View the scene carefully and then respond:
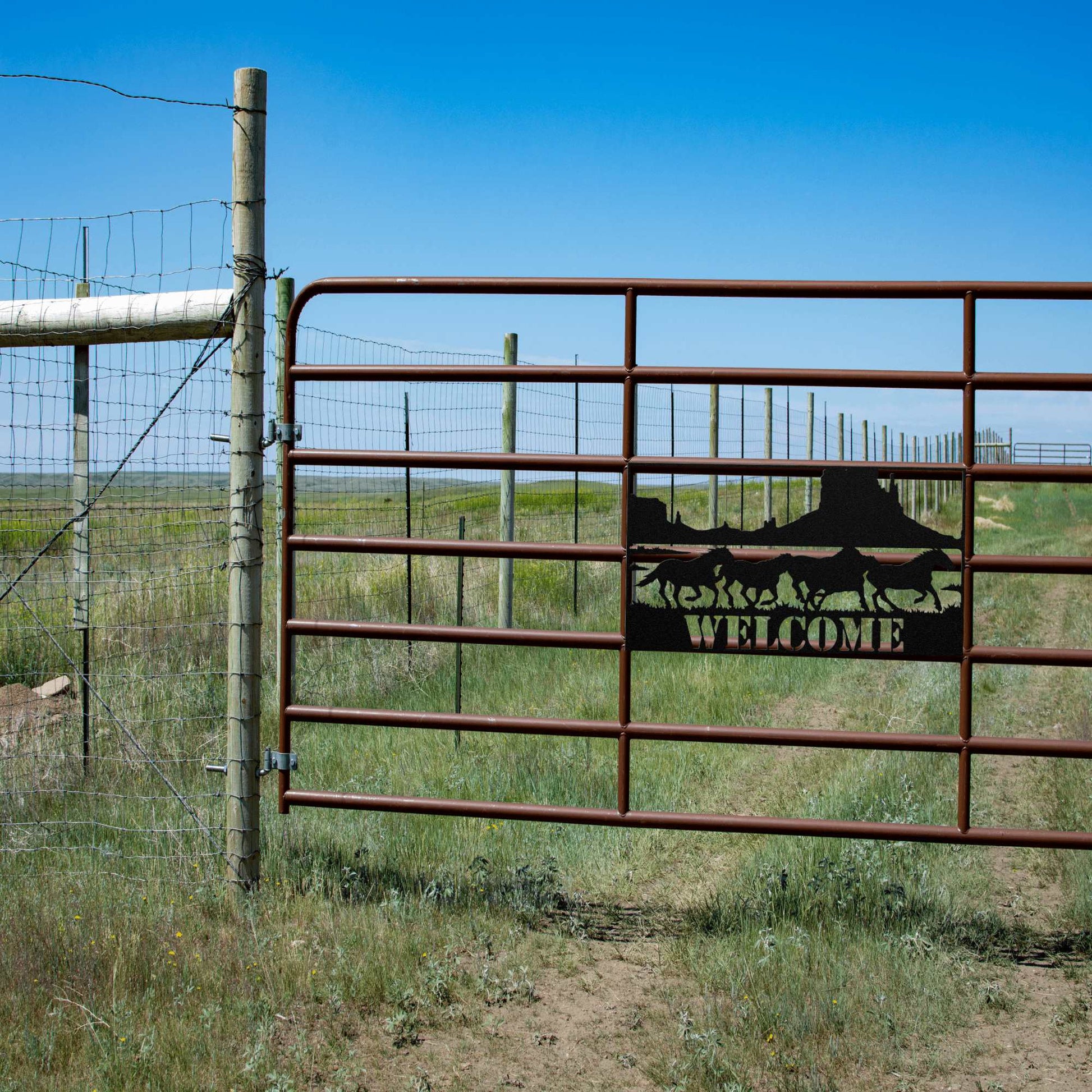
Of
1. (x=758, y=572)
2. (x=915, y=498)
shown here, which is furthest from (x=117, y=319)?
(x=915, y=498)

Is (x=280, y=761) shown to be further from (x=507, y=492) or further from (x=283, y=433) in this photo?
(x=507, y=492)

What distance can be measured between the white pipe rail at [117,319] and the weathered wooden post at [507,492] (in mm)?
4620

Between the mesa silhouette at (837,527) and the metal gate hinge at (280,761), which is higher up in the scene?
the mesa silhouette at (837,527)

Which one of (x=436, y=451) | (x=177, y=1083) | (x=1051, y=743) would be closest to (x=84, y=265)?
(x=436, y=451)

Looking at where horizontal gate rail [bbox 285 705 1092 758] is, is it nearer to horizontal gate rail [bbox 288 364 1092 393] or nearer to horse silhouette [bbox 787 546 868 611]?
horse silhouette [bbox 787 546 868 611]

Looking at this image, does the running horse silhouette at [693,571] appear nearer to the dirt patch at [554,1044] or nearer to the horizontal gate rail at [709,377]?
the horizontal gate rail at [709,377]

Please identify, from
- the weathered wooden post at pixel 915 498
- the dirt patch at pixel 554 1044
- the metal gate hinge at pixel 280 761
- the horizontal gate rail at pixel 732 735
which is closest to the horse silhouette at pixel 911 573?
the horizontal gate rail at pixel 732 735

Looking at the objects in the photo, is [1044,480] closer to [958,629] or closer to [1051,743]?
[958,629]

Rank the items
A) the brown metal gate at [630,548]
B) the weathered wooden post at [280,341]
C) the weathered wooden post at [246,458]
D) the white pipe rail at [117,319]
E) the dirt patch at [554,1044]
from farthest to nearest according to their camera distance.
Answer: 1. the weathered wooden post at [280,341]
2. the white pipe rail at [117,319]
3. the weathered wooden post at [246,458]
4. the brown metal gate at [630,548]
5. the dirt patch at [554,1044]

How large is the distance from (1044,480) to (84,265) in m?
6.02

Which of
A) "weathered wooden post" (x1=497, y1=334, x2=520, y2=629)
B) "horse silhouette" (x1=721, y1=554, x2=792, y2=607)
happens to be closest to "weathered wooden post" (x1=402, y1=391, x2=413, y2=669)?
"weathered wooden post" (x1=497, y1=334, x2=520, y2=629)

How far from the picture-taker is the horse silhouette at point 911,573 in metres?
4.27

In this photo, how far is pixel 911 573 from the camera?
14.1 ft

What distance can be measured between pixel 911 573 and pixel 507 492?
245 inches
